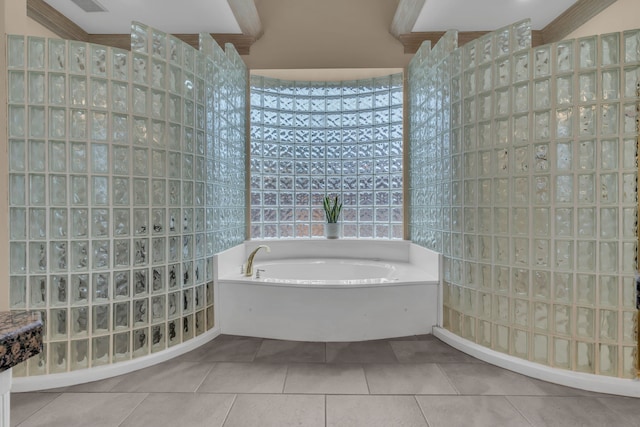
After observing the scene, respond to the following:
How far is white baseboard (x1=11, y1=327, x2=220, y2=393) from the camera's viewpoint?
1.81 m

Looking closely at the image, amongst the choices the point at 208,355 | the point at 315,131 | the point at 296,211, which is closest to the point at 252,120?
the point at 315,131

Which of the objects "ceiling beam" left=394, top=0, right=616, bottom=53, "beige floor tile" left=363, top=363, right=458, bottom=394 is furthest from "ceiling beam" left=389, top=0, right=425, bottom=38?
"beige floor tile" left=363, top=363, right=458, bottom=394

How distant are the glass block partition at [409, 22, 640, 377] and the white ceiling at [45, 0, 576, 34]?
0.80m

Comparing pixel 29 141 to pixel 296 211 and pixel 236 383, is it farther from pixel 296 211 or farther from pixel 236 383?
pixel 296 211

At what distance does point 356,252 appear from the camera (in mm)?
3402

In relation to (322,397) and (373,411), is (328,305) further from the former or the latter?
(373,411)

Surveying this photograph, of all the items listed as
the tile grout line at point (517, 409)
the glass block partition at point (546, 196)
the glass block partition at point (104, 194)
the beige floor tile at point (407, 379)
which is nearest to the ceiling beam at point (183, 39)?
the glass block partition at point (104, 194)

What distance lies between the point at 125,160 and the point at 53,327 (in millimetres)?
1072

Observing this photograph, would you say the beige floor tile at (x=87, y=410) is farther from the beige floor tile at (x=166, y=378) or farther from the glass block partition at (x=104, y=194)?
the glass block partition at (x=104, y=194)

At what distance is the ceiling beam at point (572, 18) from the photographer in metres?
2.57

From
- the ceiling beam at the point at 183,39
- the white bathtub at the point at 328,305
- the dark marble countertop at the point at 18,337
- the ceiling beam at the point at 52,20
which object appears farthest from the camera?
the ceiling beam at the point at 183,39

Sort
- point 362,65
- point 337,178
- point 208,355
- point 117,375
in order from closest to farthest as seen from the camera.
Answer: point 117,375, point 208,355, point 362,65, point 337,178

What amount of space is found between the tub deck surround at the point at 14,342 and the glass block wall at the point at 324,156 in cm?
269

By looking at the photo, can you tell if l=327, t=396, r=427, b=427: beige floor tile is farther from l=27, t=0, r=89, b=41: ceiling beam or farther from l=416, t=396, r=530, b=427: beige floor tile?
l=27, t=0, r=89, b=41: ceiling beam
